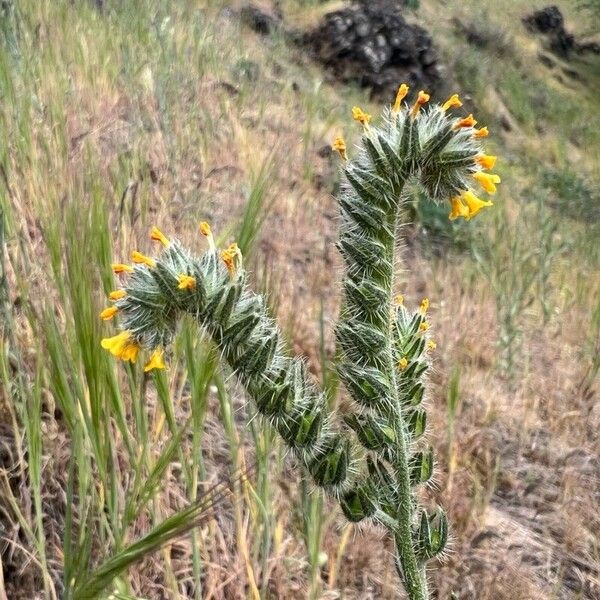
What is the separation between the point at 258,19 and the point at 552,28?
574 inches

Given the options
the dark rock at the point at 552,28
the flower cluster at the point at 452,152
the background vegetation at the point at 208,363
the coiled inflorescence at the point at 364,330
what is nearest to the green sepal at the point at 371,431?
the coiled inflorescence at the point at 364,330

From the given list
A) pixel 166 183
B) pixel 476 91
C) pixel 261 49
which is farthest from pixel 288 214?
pixel 476 91

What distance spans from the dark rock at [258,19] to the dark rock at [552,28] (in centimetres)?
1320

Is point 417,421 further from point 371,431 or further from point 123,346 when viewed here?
point 123,346

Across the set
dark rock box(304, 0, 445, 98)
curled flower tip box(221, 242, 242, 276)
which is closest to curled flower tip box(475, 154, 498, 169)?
curled flower tip box(221, 242, 242, 276)

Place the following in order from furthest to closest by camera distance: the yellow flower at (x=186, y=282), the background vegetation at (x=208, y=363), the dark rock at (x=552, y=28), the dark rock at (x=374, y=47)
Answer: the dark rock at (x=552, y=28) → the dark rock at (x=374, y=47) → the background vegetation at (x=208, y=363) → the yellow flower at (x=186, y=282)

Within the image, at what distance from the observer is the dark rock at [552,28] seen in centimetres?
2039

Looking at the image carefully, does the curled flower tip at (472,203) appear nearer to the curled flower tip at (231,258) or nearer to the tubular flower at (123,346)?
the curled flower tip at (231,258)

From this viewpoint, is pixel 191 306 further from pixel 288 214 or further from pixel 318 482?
pixel 288 214

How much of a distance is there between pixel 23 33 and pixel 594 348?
117 inches

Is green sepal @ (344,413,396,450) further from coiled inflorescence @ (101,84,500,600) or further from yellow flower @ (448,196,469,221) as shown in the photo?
yellow flower @ (448,196,469,221)

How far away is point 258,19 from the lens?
970 centimetres

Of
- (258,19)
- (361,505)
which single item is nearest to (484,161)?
(361,505)

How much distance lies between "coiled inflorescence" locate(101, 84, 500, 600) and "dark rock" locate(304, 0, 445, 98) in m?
9.58
